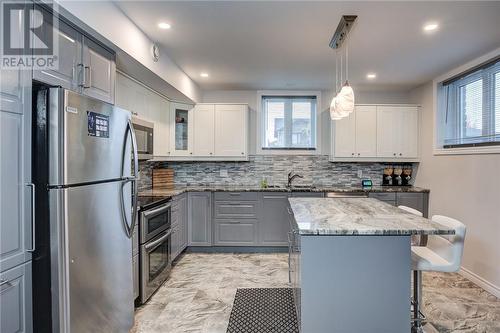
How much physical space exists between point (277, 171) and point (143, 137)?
2391mm

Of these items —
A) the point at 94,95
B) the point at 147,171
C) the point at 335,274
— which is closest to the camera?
the point at 335,274

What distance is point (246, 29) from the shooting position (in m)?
2.57

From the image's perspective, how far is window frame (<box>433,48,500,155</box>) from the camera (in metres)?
3.12

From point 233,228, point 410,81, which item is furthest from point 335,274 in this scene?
point 410,81

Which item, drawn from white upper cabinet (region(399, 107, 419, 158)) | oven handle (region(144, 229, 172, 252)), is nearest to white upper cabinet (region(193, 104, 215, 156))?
oven handle (region(144, 229, 172, 252))

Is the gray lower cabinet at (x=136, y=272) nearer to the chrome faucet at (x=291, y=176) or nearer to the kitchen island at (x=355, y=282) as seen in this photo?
the kitchen island at (x=355, y=282)

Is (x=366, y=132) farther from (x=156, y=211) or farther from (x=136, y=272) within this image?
(x=136, y=272)

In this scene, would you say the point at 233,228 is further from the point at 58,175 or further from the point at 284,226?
the point at 58,175

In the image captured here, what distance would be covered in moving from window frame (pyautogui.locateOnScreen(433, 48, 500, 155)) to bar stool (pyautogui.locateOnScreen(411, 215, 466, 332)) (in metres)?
1.48

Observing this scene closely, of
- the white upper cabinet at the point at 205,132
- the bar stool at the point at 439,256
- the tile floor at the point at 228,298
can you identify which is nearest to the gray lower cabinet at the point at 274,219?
the tile floor at the point at 228,298

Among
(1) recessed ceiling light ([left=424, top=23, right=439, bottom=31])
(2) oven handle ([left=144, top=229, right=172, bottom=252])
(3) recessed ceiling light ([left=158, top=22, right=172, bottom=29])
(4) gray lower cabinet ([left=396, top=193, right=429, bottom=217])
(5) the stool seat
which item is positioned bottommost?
(2) oven handle ([left=144, top=229, right=172, bottom=252])

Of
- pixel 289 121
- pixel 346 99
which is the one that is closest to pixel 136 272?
pixel 346 99

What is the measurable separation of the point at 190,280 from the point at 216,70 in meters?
2.68

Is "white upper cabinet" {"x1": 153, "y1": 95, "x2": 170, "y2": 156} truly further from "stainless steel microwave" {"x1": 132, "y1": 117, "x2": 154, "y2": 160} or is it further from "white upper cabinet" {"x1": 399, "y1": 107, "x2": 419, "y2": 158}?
"white upper cabinet" {"x1": 399, "y1": 107, "x2": 419, "y2": 158}
